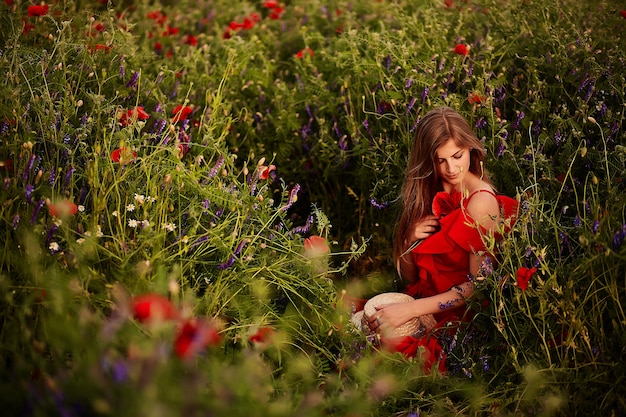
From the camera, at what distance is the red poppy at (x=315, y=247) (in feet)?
8.43

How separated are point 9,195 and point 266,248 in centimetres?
94

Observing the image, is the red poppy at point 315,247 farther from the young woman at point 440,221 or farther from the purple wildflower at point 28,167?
the purple wildflower at point 28,167

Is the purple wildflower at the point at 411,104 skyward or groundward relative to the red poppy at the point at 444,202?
skyward

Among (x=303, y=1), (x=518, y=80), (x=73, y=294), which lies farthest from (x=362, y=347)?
(x=303, y=1)

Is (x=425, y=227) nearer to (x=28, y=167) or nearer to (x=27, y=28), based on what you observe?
(x=28, y=167)

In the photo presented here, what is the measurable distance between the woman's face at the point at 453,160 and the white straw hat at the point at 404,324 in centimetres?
56

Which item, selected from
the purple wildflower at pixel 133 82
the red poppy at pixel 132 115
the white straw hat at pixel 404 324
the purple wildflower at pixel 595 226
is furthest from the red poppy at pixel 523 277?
the purple wildflower at pixel 133 82

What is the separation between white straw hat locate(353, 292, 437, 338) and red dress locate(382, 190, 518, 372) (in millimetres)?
46

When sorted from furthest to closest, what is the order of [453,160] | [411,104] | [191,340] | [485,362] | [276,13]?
1. [276,13]
2. [411,104]
3. [453,160]
4. [485,362]
5. [191,340]

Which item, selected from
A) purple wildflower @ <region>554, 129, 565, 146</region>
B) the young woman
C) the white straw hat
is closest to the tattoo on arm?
the young woman

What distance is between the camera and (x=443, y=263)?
120 inches

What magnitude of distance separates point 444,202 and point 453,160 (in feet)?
0.68

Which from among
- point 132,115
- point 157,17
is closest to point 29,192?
point 132,115

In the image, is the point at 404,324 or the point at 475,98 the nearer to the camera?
the point at 404,324
